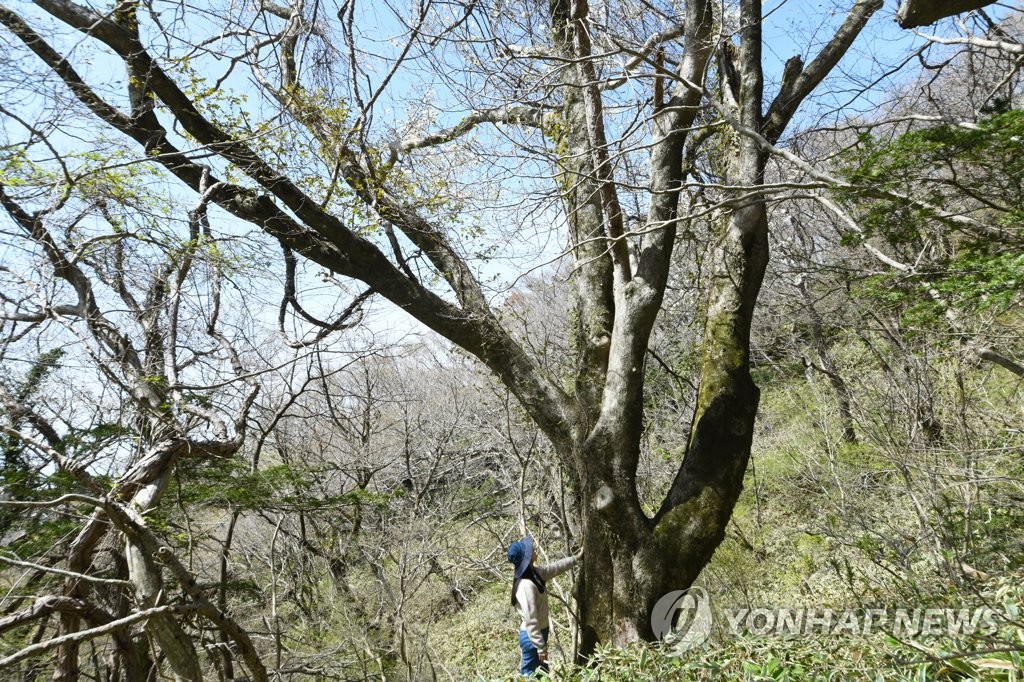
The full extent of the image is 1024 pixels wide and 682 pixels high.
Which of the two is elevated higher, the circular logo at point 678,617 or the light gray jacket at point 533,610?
the light gray jacket at point 533,610

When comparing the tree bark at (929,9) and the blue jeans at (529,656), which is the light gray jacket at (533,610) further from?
the tree bark at (929,9)

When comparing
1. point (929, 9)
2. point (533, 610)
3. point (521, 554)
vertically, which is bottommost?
point (533, 610)

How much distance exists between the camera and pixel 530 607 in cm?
451

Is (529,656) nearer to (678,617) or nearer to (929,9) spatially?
(678,617)

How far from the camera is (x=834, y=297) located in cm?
919

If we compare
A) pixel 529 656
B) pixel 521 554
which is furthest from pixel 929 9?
pixel 529 656

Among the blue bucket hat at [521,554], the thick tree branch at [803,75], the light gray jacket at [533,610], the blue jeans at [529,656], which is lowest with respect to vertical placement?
the blue jeans at [529,656]
